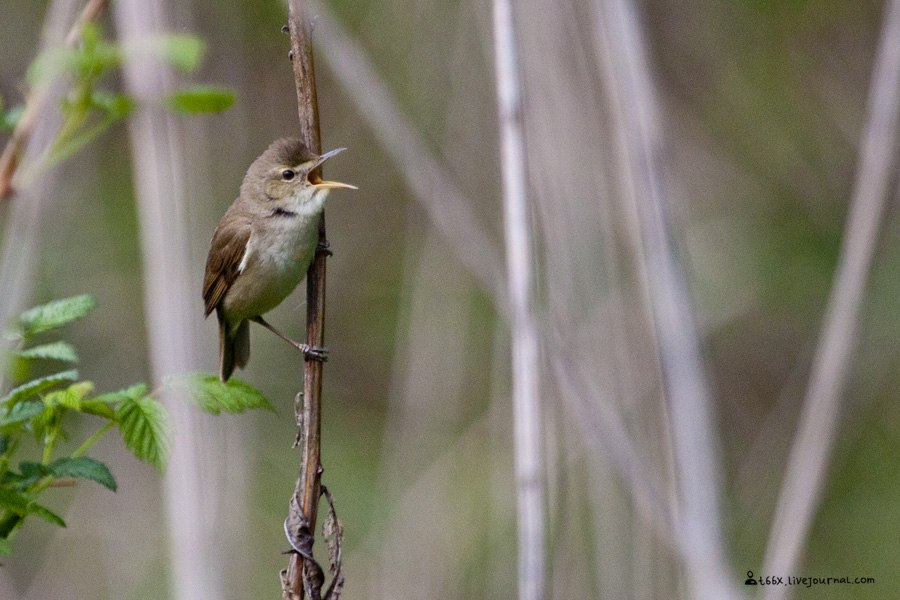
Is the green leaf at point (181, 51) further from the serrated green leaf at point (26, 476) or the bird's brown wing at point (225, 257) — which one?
the bird's brown wing at point (225, 257)

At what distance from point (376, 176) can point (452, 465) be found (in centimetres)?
184

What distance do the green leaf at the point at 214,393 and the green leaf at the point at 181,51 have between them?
496 mm

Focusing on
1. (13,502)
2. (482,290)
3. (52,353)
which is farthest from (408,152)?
A: (482,290)

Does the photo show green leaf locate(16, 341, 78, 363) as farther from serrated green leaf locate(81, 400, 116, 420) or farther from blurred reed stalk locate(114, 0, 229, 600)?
blurred reed stalk locate(114, 0, 229, 600)

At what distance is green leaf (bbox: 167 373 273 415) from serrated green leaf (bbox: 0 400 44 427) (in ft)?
0.78

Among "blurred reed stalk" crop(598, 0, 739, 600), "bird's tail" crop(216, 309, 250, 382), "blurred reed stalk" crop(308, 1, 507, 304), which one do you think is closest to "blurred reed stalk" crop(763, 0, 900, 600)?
"blurred reed stalk" crop(598, 0, 739, 600)

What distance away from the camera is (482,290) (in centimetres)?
438

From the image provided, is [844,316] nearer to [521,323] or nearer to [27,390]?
[521,323]

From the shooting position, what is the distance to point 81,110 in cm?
131

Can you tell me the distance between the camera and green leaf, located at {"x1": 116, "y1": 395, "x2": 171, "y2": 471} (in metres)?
1.45

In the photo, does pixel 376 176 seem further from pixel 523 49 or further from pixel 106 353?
pixel 523 49

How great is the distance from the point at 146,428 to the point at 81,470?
11 cm

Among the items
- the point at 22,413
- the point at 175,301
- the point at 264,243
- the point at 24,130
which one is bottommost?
the point at 22,413

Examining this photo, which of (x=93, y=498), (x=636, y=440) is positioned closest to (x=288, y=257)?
(x=636, y=440)
